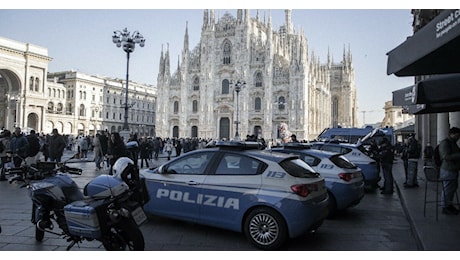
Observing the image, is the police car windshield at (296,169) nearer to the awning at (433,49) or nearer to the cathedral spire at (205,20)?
the awning at (433,49)

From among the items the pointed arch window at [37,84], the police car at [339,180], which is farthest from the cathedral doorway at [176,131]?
the police car at [339,180]

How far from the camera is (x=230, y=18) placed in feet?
182

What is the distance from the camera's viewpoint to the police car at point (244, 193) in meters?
4.67

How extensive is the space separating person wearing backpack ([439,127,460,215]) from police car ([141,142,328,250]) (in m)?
2.81

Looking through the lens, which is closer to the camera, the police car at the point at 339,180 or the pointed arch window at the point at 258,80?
the police car at the point at 339,180

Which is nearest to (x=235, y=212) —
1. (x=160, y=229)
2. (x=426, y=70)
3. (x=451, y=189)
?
(x=160, y=229)

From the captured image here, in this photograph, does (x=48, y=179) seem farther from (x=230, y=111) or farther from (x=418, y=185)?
(x=230, y=111)

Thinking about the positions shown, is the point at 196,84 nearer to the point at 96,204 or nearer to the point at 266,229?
the point at 266,229

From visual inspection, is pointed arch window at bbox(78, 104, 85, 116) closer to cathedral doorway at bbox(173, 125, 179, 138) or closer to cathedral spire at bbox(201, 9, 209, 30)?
cathedral doorway at bbox(173, 125, 179, 138)

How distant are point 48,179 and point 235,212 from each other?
2395 millimetres

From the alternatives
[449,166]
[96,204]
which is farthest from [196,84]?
[96,204]

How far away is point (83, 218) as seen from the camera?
3969mm

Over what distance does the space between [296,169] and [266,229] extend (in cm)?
95

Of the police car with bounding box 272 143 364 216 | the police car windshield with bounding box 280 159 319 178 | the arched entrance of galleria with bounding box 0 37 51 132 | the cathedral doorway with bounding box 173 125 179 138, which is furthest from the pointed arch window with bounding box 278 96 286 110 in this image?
the police car windshield with bounding box 280 159 319 178
